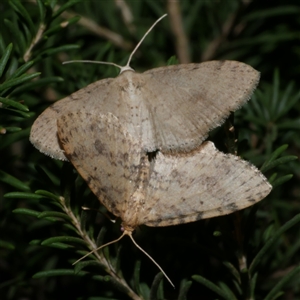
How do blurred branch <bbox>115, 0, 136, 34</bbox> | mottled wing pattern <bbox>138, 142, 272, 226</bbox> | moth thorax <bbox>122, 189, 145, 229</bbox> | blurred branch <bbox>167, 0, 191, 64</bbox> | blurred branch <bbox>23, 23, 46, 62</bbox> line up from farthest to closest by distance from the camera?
blurred branch <bbox>115, 0, 136, 34</bbox> < blurred branch <bbox>167, 0, 191, 64</bbox> < blurred branch <bbox>23, 23, 46, 62</bbox> < moth thorax <bbox>122, 189, 145, 229</bbox> < mottled wing pattern <bbox>138, 142, 272, 226</bbox>

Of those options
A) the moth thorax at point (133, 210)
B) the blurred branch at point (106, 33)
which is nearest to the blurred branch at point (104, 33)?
the blurred branch at point (106, 33)

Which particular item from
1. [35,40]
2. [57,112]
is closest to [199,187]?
[57,112]

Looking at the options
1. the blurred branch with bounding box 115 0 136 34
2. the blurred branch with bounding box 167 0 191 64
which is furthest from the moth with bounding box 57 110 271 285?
the blurred branch with bounding box 115 0 136 34

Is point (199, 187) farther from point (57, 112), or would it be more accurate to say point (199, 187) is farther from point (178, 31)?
point (178, 31)

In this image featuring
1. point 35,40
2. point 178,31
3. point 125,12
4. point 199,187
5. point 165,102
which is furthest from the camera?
point 125,12

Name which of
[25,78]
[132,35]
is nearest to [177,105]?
[25,78]

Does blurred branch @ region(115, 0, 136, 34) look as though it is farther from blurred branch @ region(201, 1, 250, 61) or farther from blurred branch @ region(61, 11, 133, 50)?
blurred branch @ region(201, 1, 250, 61)
